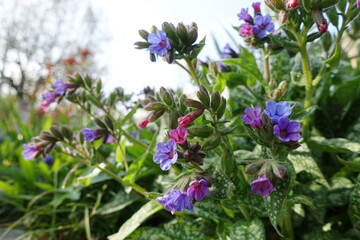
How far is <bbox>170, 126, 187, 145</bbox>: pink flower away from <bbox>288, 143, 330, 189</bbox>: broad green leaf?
1.18 feet

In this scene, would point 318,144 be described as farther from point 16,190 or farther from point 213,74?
point 16,190

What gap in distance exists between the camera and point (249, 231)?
642 mm

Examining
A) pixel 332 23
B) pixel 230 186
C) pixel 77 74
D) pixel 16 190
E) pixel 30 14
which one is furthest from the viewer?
pixel 30 14

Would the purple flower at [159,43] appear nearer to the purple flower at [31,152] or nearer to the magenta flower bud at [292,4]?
the magenta flower bud at [292,4]

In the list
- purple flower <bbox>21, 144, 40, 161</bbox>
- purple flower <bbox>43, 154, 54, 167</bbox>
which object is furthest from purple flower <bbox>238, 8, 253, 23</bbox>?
purple flower <bbox>43, 154, 54, 167</bbox>

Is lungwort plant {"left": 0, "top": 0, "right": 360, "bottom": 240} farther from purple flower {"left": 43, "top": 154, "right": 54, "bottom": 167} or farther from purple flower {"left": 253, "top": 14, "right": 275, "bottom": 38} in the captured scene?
purple flower {"left": 43, "top": 154, "right": 54, "bottom": 167}

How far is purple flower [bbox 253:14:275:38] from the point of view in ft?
2.37

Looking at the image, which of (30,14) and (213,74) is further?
(30,14)

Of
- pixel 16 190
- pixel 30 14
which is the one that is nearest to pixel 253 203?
pixel 16 190

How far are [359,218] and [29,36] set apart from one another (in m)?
17.7

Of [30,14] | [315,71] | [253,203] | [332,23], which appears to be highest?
[30,14]

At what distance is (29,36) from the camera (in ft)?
50.3

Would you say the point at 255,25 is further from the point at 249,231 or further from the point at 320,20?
the point at 249,231

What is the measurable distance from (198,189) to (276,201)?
0.15m
